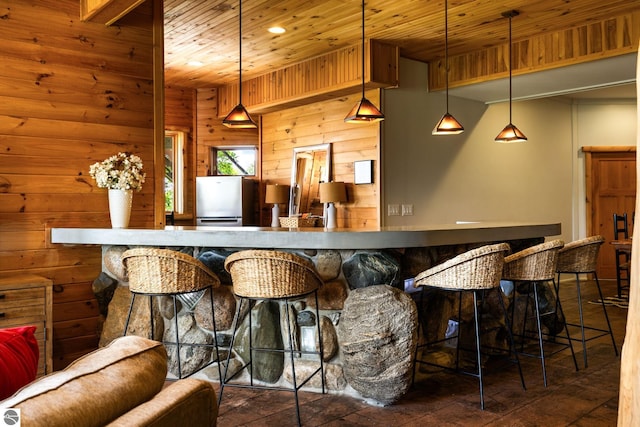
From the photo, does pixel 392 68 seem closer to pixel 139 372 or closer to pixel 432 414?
pixel 432 414

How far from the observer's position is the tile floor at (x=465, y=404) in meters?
2.91

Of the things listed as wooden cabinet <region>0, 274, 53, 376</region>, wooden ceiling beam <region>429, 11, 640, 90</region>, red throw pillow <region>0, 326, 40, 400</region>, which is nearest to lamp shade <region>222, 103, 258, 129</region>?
wooden cabinet <region>0, 274, 53, 376</region>

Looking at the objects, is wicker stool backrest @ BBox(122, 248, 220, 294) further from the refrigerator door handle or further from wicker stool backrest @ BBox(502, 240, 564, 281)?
the refrigerator door handle

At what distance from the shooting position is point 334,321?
3.35 metres

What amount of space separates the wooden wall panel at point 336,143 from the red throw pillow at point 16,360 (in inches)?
194

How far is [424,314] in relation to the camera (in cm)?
361

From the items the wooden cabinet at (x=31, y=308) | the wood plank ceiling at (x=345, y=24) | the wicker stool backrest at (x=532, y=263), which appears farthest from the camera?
the wood plank ceiling at (x=345, y=24)

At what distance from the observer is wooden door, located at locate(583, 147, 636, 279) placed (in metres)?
8.45

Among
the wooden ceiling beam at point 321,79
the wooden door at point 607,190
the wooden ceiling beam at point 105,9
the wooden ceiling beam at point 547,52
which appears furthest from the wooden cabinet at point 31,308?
the wooden door at point 607,190

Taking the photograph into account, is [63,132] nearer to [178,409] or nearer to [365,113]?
[365,113]

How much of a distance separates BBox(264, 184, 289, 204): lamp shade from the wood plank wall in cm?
291

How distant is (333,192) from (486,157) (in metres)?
2.22

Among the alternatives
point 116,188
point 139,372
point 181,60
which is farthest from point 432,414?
point 181,60

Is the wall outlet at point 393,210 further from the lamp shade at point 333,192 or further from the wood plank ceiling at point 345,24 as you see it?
the wood plank ceiling at point 345,24
